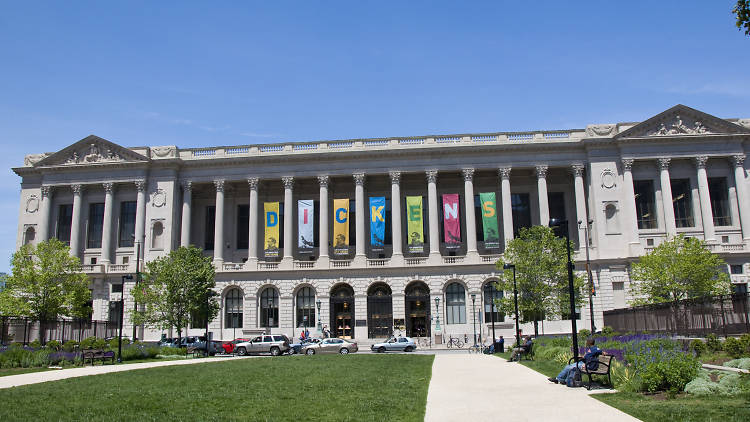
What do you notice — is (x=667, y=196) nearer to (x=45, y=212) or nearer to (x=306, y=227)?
(x=306, y=227)

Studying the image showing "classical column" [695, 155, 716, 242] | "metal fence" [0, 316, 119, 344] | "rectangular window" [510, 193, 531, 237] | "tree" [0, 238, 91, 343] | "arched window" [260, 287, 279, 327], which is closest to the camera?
"metal fence" [0, 316, 119, 344]

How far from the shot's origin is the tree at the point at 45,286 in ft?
190

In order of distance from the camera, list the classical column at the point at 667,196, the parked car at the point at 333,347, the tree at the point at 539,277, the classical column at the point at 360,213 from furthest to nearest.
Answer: the classical column at the point at 360,213 → the classical column at the point at 667,196 → the tree at the point at 539,277 → the parked car at the point at 333,347

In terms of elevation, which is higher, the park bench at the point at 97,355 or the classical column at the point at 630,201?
the classical column at the point at 630,201

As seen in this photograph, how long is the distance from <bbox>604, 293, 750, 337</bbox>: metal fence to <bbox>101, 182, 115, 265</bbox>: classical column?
55.4m

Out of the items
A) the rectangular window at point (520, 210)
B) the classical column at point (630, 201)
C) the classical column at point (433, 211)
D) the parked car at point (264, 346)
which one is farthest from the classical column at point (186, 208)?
the classical column at point (630, 201)

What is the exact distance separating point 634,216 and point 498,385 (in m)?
49.7

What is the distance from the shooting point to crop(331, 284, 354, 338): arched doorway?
6544 centimetres

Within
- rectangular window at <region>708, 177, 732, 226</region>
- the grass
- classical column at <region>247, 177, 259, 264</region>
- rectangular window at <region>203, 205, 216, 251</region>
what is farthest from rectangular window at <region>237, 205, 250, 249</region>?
rectangular window at <region>708, 177, 732, 226</region>

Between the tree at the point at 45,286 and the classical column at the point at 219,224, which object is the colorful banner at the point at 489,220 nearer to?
the classical column at the point at 219,224

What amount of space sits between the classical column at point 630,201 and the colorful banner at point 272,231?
124 feet

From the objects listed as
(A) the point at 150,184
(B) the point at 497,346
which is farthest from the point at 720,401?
(A) the point at 150,184

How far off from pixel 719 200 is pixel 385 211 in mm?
36541

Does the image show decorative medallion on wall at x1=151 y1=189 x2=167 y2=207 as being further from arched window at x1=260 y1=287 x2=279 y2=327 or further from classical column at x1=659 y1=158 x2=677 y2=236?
classical column at x1=659 y1=158 x2=677 y2=236
